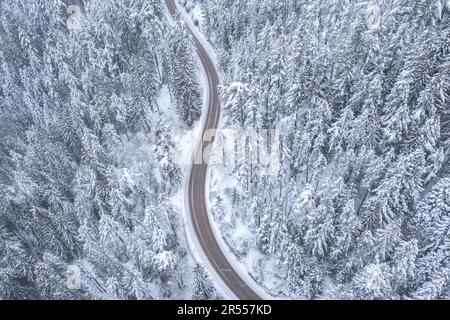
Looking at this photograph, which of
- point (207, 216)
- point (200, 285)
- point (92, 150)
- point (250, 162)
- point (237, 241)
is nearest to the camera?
point (200, 285)

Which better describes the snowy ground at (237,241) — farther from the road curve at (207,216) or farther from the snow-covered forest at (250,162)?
the road curve at (207,216)

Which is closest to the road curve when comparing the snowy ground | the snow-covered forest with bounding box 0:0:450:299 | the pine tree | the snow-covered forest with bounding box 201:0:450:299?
the snowy ground

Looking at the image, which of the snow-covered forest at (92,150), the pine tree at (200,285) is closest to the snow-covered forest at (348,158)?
the pine tree at (200,285)

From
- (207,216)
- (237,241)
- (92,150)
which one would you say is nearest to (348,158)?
(237,241)

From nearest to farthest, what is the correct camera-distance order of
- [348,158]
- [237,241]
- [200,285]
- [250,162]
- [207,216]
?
[200,285]
[348,158]
[250,162]
[237,241]
[207,216]

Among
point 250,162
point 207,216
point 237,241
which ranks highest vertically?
point 250,162

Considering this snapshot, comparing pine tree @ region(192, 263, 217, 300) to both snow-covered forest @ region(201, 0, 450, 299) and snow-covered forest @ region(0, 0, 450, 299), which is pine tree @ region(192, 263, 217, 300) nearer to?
snow-covered forest @ region(0, 0, 450, 299)

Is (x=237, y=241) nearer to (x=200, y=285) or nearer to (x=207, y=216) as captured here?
(x=207, y=216)
